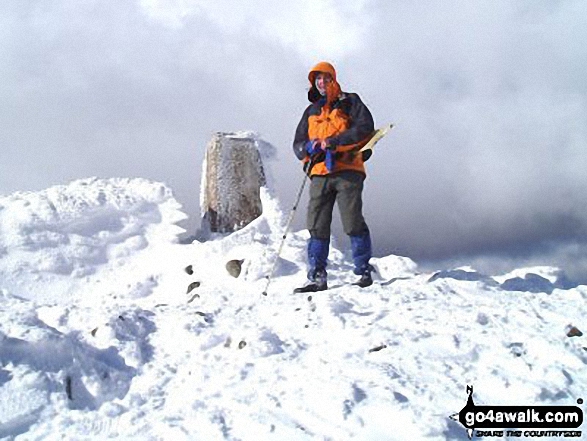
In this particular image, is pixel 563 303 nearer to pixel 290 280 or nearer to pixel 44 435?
pixel 290 280

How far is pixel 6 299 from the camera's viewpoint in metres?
6.00

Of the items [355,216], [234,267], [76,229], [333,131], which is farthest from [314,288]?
[76,229]

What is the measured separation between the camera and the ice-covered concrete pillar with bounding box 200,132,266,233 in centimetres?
988

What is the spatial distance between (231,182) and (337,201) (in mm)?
3173

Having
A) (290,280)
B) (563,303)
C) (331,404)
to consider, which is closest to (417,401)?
(331,404)

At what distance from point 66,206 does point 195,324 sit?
4.52 meters

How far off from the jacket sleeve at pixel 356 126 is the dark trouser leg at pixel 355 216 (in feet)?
1.40

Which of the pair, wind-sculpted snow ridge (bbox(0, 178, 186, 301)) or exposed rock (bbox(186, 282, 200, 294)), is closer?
exposed rock (bbox(186, 282, 200, 294))

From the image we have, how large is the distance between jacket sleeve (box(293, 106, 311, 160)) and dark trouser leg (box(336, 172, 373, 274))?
691mm

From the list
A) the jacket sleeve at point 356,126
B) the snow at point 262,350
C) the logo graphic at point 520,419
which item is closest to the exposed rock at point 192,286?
the snow at point 262,350

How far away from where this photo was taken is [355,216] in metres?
7.16

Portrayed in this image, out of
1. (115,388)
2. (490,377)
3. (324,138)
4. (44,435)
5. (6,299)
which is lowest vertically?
(44,435)

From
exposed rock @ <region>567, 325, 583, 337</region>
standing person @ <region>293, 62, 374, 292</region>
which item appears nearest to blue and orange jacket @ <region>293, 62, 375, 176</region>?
standing person @ <region>293, 62, 374, 292</region>

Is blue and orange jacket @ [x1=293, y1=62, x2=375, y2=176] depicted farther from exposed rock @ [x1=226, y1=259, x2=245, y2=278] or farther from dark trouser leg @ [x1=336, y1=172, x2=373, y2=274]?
exposed rock @ [x1=226, y1=259, x2=245, y2=278]
